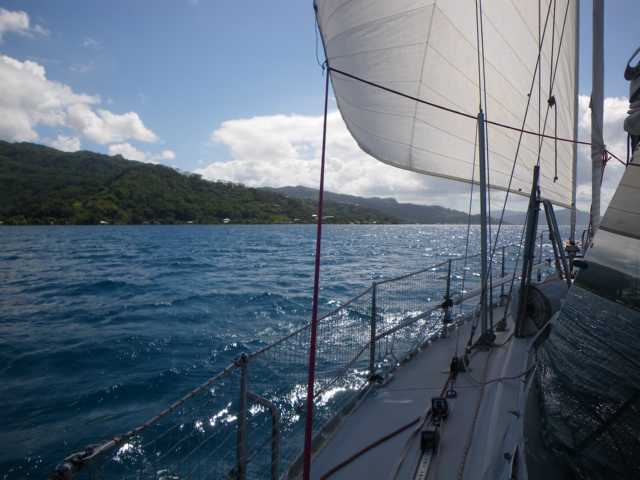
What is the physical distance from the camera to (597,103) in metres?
5.12

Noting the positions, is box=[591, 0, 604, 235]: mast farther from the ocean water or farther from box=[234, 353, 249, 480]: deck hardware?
the ocean water

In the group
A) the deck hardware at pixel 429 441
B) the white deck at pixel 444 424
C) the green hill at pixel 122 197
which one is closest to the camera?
the white deck at pixel 444 424

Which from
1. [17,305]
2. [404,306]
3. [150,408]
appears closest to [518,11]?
[150,408]

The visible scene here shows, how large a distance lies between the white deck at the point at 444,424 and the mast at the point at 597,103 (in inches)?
104

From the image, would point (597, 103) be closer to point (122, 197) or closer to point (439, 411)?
point (439, 411)

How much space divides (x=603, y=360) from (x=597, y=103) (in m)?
5.48

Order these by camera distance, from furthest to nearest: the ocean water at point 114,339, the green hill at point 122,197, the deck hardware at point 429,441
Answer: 1. the green hill at point 122,197
2. the ocean water at point 114,339
3. the deck hardware at point 429,441

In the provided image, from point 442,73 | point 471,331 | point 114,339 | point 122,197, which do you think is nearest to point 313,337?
point 471,331

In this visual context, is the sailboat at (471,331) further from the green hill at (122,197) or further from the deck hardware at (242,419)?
the green hill at (122,197)

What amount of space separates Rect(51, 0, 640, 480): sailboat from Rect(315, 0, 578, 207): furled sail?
2 cm

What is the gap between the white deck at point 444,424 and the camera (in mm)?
2426

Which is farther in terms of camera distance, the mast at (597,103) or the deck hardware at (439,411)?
the mast at (597,103)

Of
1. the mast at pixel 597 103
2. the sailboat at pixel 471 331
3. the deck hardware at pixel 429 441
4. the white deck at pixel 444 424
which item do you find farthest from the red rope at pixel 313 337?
the mast at pixel 597 103

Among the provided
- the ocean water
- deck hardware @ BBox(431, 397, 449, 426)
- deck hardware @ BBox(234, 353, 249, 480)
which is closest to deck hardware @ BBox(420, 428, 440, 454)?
deck hardware @ BBox(431, 397, 449, 426)
